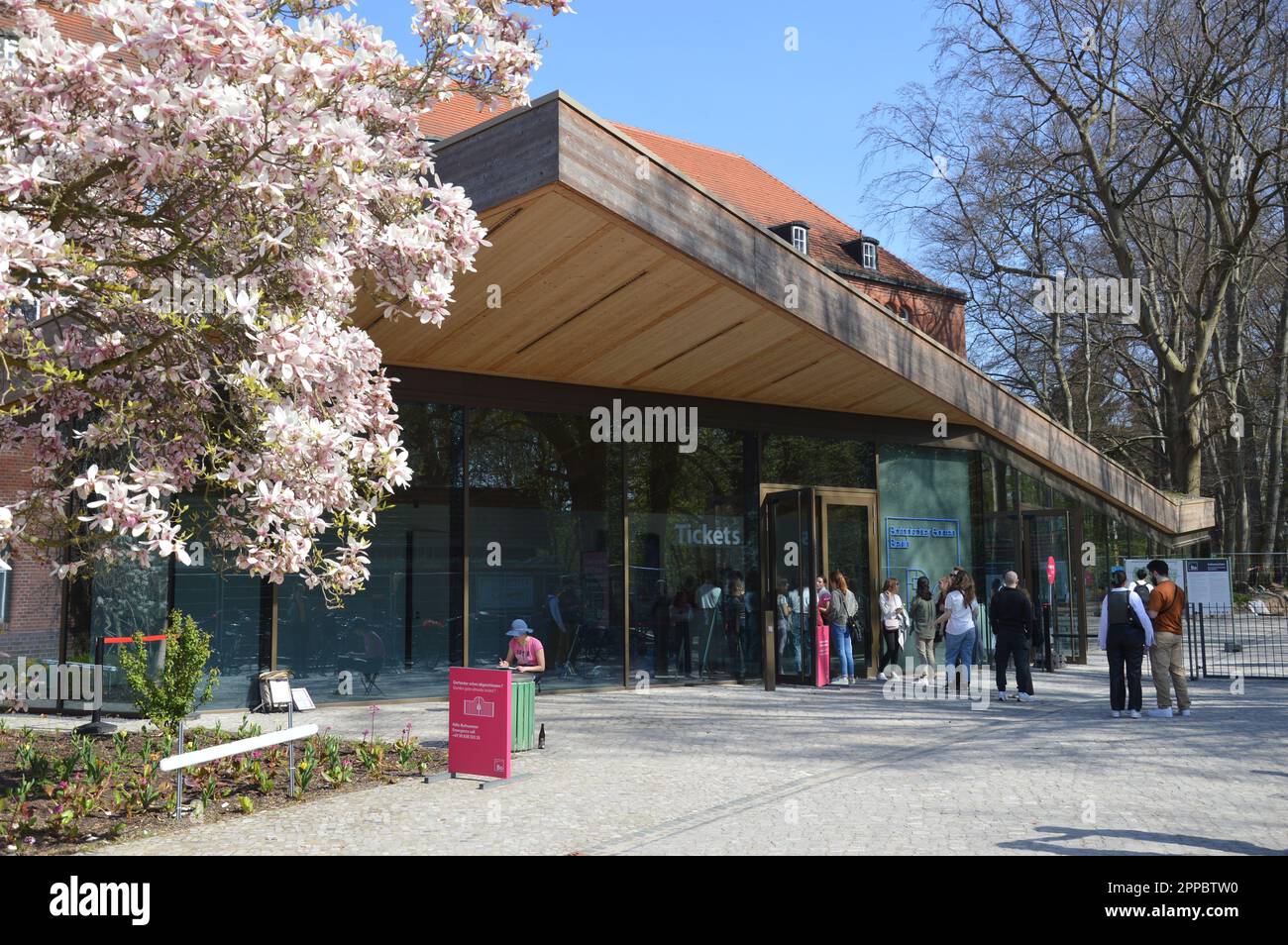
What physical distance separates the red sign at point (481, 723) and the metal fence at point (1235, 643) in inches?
475

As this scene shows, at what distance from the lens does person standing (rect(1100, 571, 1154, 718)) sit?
12062 mm

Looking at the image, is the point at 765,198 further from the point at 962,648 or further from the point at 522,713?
the point at 522,713

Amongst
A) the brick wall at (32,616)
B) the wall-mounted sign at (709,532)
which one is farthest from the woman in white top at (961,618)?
the brick wall at (32,616)

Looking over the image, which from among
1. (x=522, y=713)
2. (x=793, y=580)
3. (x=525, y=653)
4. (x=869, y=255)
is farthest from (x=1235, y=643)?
(x=869, y=255)

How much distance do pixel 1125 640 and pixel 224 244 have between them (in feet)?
32.7

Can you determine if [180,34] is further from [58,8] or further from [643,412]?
[643,412]

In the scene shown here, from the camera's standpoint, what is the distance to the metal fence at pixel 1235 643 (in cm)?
1717

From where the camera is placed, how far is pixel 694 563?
1641 cm

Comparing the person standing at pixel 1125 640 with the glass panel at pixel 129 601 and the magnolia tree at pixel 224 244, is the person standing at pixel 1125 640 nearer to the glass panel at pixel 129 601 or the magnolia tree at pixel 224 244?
the magnolia tree at pixel 224 244

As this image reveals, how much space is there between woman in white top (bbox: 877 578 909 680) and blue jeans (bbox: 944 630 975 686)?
5.72 feet

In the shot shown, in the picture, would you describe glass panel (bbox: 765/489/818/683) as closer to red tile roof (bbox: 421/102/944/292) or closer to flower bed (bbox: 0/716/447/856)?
flower bed (bbox: 0/716/447/856)

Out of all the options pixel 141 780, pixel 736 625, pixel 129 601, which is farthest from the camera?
→ pixel 736 625

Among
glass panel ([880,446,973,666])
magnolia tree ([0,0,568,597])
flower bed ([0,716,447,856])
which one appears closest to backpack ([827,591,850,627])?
glass panel ([880,446,973,666])

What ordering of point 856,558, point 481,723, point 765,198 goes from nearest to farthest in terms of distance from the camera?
point 481,723, point 856,558, point 765,198
